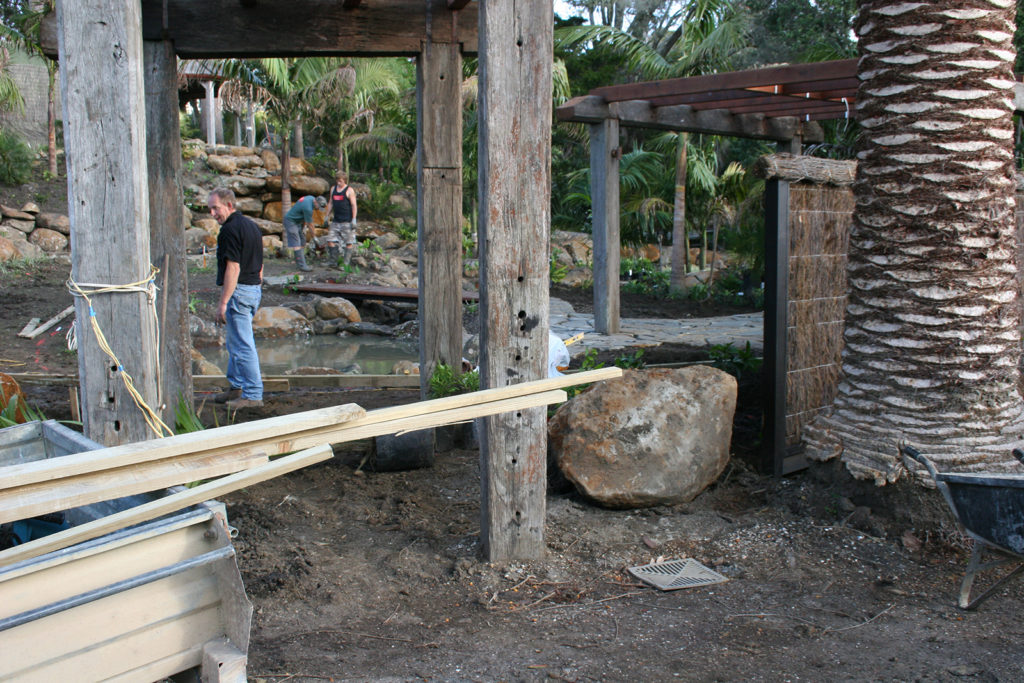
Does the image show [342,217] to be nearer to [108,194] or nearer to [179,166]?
[179,166]

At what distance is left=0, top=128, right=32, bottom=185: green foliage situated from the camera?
18.3 m

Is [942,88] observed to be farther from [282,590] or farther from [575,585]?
[282,590]

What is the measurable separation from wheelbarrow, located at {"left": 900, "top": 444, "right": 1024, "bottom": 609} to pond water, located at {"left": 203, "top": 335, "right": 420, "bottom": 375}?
7.13 meters

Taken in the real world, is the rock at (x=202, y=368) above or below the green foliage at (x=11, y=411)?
below

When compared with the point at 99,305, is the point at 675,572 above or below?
below

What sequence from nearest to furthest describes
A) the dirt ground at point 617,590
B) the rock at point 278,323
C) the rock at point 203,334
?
1. the dirt ground at point 617,590
2. the rock at point 203,334
3. the rock at point 278,323

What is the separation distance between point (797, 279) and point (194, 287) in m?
11.7

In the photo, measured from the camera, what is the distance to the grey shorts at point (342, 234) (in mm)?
17109

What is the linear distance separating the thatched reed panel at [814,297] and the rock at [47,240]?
51.6ft

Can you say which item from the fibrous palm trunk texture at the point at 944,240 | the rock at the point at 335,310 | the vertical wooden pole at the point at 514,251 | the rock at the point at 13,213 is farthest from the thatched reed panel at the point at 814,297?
the rock at the point at 13,213

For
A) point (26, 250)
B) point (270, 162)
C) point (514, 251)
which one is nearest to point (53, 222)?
point (26, 250)

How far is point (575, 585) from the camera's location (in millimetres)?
3740

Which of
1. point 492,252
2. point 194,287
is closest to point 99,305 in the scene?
point 492,252

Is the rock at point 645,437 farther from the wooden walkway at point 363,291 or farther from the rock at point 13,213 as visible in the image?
the rock at point 13,213
